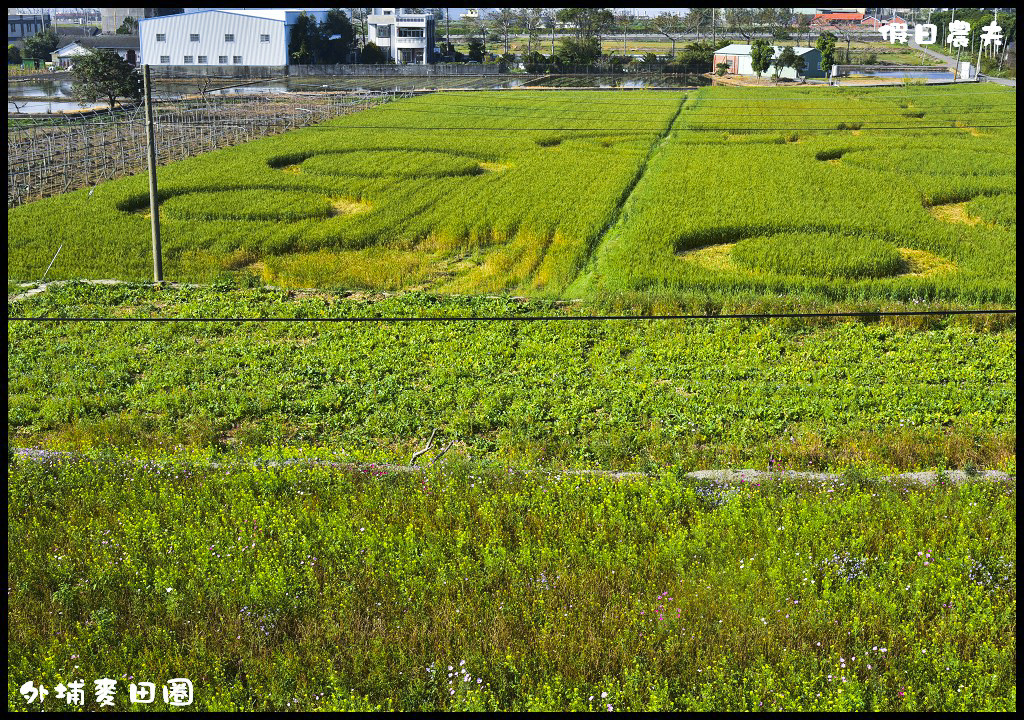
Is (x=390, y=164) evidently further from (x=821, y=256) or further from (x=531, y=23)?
(x=531, y=23)

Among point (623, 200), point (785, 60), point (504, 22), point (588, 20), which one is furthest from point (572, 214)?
point (504, 22)

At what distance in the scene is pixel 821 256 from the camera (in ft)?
61.0

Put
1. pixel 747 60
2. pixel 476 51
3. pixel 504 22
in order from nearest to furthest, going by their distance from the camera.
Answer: pixel 747 60, pixel 476 51, pixel 504 22

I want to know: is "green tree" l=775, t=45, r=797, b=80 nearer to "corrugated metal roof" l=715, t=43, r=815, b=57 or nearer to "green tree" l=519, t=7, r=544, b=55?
"corrugated metal roof" l=715, t=43, r=815, b=57

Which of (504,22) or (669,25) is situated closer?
(504,22)

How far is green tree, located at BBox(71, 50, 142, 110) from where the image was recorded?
4741 cm

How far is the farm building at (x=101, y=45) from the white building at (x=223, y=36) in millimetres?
3298

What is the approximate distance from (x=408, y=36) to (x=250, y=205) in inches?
2170

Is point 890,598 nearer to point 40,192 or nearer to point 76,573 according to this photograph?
point 76,573

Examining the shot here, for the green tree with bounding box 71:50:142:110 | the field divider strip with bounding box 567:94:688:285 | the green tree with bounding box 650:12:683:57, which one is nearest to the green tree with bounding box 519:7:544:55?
the green tree with bounding box 650:12:683:57

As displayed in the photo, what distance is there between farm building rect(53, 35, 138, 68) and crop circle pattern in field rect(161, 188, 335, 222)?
1868 inches

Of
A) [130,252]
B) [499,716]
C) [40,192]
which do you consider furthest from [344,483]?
[40,192]

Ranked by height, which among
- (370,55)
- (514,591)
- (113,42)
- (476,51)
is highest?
(476,51)

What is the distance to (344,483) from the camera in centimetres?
820
